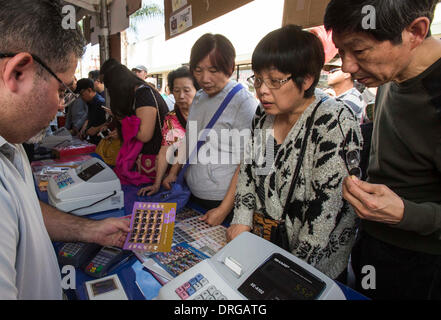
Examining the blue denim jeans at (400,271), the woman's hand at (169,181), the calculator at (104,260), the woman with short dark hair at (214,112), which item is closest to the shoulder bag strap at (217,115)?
the woman with short dark hair at (214,112)

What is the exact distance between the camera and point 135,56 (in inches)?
737

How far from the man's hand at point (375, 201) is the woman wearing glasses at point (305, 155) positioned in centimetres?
14

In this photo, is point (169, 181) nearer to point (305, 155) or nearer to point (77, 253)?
point (77, 253)

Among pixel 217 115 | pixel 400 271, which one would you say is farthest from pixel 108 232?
pixel 400 271

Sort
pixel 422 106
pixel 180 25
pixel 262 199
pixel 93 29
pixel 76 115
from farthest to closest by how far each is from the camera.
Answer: pixel 76 115 → pixel 93 29 → pixel 180 25 → pixel 262 199 → pixel 422 106

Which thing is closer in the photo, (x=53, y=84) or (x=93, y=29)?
(x=53, y=84)

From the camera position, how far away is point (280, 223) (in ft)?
3.67

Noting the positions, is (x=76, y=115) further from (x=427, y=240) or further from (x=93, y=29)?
(x=427, y=240)

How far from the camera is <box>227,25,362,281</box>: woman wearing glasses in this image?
98 cm

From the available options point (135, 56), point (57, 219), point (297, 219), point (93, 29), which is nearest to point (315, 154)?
point (297, 219)

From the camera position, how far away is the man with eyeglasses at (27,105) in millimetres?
599

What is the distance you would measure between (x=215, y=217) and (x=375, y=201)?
2.59 ft

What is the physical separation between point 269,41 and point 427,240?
1027mm

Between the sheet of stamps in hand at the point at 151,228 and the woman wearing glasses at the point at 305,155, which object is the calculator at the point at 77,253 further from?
the woman wearing glasses at the point at 305,155
